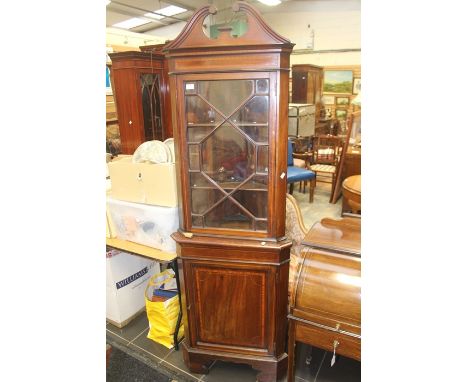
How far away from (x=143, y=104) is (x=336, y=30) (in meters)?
5.56

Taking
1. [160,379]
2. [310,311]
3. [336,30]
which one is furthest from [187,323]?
[336,30]

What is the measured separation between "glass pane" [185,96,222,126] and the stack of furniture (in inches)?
27.6

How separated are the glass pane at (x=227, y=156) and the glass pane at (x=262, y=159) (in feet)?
0.18

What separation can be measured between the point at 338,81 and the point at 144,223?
623 centimetres

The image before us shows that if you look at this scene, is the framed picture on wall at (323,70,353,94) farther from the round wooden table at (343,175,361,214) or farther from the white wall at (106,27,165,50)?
the round wooden table at (343,175,361,214)

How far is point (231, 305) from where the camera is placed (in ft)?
5.55

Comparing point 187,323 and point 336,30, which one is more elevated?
point 336,30

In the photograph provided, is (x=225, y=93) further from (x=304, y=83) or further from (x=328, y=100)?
(x=328, y=100)

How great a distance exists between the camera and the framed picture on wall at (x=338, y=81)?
685 centimetres

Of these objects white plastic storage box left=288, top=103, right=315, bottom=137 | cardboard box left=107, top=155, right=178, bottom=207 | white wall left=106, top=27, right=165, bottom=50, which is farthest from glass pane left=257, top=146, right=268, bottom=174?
white plastic storage box left=288, top=103, right=315, bottom=137

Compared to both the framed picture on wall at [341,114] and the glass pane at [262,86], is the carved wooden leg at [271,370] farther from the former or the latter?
the framed picture on wall at [341,114]
